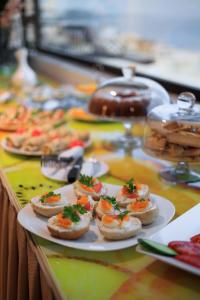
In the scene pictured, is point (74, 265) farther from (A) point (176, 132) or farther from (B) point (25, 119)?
(B) point (25, 119)

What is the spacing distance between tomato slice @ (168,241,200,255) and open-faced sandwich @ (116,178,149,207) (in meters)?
0.18

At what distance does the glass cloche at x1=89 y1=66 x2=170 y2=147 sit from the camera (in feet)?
4.18

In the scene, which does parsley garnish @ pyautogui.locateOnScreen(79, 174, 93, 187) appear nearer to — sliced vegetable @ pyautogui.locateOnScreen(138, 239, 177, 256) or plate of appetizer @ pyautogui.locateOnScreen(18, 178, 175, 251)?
plate of appetizer @ pyautogui.locateOnScreen(18, 178, 175, 251)

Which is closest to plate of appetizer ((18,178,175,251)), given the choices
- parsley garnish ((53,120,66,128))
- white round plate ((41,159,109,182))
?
white round plate ((41,159,109,182))

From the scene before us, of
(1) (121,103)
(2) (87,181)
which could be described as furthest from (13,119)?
(2) (87,181)

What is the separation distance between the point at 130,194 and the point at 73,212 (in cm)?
16

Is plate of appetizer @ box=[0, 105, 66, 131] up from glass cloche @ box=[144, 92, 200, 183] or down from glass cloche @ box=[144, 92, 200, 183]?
down

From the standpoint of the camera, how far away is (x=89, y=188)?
90cm

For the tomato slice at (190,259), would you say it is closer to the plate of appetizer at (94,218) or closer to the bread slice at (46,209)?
the plate of appetizer at (94,218)

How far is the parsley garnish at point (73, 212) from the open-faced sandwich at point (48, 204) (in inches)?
2.2

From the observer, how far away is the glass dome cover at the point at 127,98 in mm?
1273

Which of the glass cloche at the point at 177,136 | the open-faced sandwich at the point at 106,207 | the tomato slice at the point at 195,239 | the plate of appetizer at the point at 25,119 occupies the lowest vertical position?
the plate of appetizer at the point at 25,119

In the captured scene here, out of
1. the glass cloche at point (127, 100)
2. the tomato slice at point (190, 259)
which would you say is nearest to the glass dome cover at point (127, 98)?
the glass cloche at point (127, 100)

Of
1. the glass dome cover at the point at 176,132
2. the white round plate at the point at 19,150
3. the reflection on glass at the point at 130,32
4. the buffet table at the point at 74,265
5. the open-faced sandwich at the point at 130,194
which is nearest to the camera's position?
the buffet table at the point at 74,265
